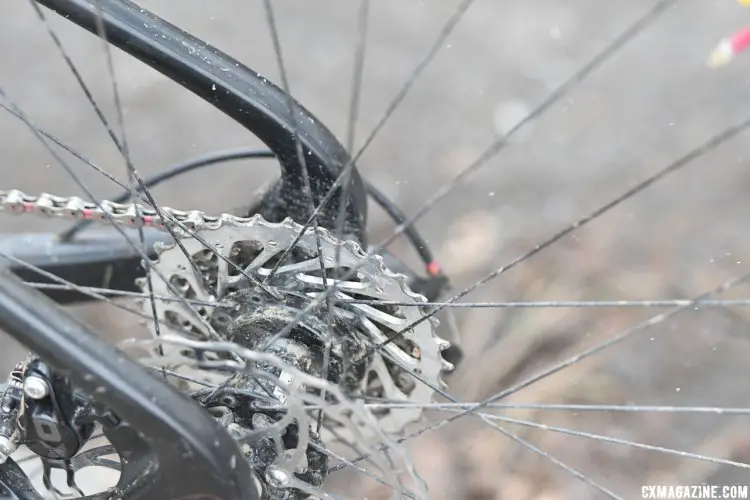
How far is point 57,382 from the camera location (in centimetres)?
41

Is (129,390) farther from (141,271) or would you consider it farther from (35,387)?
(141,271)

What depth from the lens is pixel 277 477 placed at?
0.43m

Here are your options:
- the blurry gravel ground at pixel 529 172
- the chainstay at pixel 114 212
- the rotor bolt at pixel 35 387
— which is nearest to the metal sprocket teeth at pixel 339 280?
the chainstay at pixel 114 212

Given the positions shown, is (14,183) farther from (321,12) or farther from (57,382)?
(57,382)

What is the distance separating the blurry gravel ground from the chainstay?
38 cm

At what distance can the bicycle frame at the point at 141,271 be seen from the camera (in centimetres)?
36

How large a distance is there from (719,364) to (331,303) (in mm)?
610

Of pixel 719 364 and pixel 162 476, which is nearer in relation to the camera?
pixel 162 476

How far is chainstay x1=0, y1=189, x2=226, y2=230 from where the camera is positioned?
1.67 ft

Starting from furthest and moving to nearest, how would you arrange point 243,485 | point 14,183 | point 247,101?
point 14,183, point 247,101, point 243,485

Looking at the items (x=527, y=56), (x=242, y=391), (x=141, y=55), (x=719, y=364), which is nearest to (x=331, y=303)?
(x=242, y=391)

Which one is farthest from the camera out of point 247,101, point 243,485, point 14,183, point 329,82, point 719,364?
point 329,82

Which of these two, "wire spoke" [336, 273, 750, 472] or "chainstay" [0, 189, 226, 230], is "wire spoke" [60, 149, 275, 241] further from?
"wire spoke" [336, 273, 750, 472]

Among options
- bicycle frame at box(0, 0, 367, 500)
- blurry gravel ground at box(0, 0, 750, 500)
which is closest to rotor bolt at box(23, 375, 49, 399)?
bicycle frame at box(0, 0, 367, 500)
